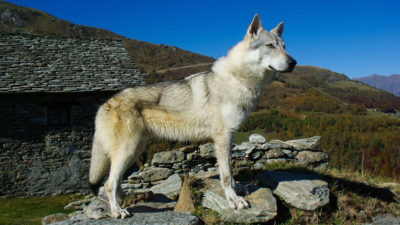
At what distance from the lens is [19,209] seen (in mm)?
11422

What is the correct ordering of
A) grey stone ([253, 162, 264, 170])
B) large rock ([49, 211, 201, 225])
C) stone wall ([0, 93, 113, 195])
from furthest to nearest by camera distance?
stone wall ([0, 93, 113, 195]) < grey stone ([253, 162, 264, 170]) < large rock ([49, 211, 201, 225])

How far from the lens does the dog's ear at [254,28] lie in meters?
4.59

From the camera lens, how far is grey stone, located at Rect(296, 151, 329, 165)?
334 inches

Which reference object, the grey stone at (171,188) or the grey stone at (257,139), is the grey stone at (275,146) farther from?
the grey stone at (171,188)

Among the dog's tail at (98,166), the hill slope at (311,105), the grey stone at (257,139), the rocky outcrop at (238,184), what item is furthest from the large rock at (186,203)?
the hill slope at (311,105)

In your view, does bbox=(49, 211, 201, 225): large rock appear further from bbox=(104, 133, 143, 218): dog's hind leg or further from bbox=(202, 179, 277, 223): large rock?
bbox=(202, 179, 277, 223): large rock

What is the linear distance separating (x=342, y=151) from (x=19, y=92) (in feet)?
62.1

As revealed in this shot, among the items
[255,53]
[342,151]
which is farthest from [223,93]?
[342,151]

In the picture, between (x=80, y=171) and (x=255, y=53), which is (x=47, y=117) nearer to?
(x=80, y=171)

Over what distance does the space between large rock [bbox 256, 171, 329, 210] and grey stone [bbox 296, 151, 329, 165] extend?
82.1 inches

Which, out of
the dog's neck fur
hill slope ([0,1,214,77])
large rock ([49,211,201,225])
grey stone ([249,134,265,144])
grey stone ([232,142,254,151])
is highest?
hill slope ([0,1,214,77])

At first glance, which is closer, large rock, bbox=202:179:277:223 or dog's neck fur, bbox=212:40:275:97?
dog's neck fur, bbox=212:40:275:97

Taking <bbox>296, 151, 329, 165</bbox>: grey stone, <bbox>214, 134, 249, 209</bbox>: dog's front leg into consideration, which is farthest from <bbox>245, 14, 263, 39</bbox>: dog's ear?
<bbox>296, 151, 329, 165</bbox>: grey stone

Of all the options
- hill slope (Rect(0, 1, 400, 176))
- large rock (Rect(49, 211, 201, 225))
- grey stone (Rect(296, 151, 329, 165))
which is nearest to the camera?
large rock (Rect(49, 211, 201, 225))
